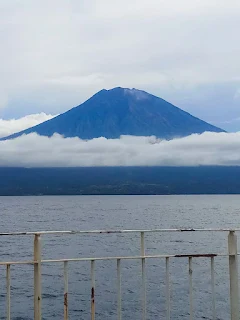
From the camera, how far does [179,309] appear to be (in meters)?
20.9

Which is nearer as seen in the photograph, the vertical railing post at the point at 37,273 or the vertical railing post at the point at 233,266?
the vertical railing post at the point at 37,273

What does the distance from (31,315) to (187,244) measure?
24734mm

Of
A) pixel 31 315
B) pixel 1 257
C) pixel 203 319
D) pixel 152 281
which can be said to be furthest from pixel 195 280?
pixel 1 257

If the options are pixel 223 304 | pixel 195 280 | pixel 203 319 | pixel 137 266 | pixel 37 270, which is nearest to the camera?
pixel 37 270

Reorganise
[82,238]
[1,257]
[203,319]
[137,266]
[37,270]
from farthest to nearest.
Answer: [82,238]
[1,257]
[137,266]
[203,319]
[37,270]

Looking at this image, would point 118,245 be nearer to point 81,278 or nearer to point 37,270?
point 81,278

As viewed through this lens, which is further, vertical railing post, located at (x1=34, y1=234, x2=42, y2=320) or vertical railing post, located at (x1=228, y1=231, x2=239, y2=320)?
vertical railing post, located at (x1=228, y1=231, x2=239, y2=320)

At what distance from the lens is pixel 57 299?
75.2 feet

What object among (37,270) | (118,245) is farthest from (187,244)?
(37,270)

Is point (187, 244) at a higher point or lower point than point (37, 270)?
lower

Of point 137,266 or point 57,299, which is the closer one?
point 57,299

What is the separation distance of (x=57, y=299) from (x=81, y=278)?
15.8ft

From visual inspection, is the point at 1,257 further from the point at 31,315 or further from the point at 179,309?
the point at 179,309

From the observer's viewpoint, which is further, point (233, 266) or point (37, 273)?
point (233, 266)
